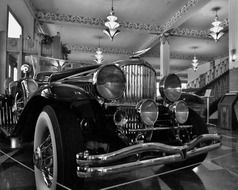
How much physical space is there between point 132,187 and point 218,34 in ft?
25.2

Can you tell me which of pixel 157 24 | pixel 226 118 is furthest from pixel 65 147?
pixel 157 24

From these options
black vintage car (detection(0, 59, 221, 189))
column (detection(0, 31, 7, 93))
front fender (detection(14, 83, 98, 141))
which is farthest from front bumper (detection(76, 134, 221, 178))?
column (detection(0, 31, 7, 93))

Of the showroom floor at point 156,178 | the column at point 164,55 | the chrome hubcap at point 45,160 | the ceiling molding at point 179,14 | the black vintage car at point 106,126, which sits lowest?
the showroom floor at point 156,178

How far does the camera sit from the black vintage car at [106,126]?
1.10m

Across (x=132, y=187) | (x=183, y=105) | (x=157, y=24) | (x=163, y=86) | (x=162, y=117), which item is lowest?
(x=132, y=187)

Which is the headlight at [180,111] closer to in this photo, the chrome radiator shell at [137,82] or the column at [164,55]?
the chrome radiator shell at [137,82]

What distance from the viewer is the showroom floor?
4.77ft

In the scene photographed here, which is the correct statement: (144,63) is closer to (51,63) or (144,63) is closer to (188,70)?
(51,63)

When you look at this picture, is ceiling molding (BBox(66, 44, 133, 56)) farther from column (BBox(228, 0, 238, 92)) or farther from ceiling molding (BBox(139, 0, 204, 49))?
column (BBox(228, 0, 238, 92))

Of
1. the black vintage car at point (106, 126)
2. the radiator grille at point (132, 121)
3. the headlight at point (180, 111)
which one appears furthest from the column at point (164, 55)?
the radiator grille at point (132, 121)

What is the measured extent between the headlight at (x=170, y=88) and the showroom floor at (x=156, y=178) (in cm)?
64

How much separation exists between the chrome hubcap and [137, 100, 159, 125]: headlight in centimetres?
64

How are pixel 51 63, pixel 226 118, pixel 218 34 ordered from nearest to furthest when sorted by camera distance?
1. pixel 51 63
2. pixel 226 118
3. pixel 218 34

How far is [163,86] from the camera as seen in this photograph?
1.66m
